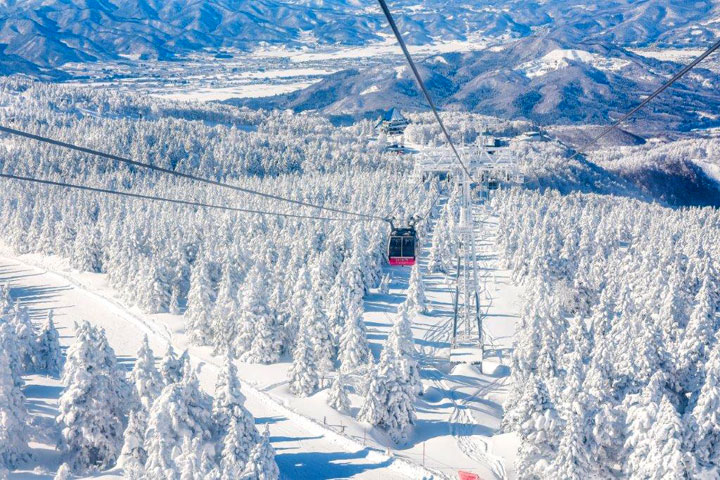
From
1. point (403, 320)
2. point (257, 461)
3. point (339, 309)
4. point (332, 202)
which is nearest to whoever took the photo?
point (257, 461)

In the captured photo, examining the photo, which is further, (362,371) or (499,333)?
(499,333)

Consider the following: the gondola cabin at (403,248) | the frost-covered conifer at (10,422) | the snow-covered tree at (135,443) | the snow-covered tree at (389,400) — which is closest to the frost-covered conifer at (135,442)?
the snow-covered tree at (135,443)

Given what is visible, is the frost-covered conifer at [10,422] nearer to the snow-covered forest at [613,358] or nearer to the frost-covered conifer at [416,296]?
the snow-covered forest at [613,358]

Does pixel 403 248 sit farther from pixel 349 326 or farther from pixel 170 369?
pixel 349 326

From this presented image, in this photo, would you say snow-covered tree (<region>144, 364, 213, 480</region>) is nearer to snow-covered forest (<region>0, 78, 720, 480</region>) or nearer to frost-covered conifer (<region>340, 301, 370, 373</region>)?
snow-covered forest (<region>0, 78, 720, 480</region>)

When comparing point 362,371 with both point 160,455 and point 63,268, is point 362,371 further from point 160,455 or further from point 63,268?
point 63,268

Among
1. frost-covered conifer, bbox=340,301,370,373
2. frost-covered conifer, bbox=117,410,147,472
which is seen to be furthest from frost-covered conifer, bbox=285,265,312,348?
frost-covered conifer, bbox=117,410,147,472

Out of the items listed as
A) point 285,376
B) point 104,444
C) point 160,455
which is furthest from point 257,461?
point 285,376
